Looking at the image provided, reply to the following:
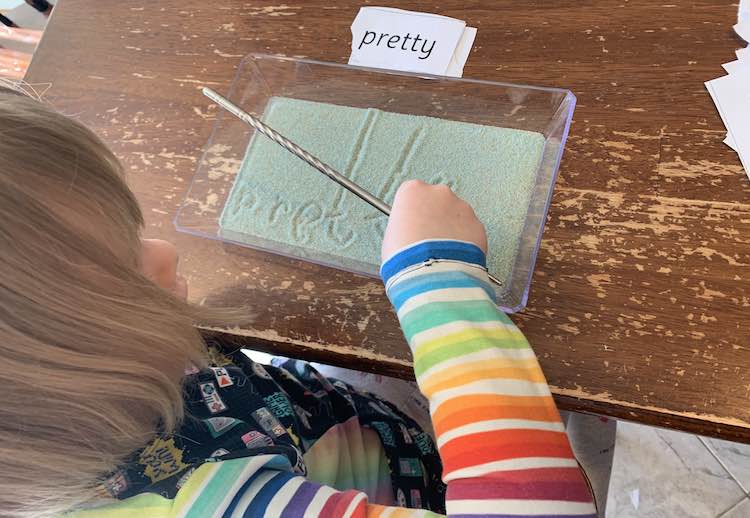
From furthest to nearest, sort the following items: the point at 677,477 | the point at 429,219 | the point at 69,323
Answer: the point at 677,477
the point at 429,219
the point at 69,323

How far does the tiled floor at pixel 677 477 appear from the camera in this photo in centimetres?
104

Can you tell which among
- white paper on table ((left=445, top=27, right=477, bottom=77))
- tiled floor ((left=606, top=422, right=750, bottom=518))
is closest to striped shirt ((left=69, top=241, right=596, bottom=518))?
white paper on table ((left=445, top=27, right=477, bottom=77))

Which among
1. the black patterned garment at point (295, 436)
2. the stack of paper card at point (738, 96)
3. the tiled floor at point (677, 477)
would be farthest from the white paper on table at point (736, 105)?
the tiled floor at point (677, 477)

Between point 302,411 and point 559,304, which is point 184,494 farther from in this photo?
point 559,304

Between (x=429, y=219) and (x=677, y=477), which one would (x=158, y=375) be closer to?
(x=429, y=219)

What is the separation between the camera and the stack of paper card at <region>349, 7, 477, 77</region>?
698mm

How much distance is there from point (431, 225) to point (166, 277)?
10.0 inches

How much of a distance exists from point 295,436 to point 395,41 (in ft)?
1.45

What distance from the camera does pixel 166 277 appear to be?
60 cm

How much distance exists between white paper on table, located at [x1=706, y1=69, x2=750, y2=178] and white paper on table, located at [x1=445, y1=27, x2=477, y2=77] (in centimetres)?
24

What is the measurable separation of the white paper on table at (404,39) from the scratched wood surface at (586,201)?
2 cm

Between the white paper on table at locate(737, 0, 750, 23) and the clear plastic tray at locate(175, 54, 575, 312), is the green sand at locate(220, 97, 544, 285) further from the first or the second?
the white paper on table at locate(737, 0, 750, 23)

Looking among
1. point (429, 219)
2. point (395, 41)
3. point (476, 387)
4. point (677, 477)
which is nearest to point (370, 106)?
point (395, 41)

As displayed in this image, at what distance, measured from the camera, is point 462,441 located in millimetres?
490
